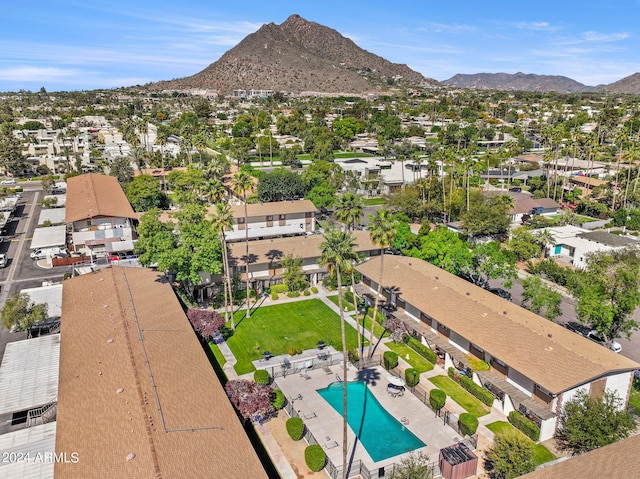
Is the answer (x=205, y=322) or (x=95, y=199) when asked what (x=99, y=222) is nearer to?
(x=95, y=199)

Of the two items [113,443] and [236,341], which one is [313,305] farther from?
[113,443]

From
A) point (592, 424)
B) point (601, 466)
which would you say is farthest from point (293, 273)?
point (601, 466)

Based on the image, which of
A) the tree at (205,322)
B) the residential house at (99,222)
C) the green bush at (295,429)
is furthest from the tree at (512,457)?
the residential house at (99,222)

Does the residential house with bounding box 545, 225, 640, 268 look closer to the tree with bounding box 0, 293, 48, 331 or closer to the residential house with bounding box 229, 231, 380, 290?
the residential house with bounding box 229, 231, 380, 290

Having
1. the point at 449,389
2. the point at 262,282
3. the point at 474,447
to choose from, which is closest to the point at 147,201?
the point at 262,282

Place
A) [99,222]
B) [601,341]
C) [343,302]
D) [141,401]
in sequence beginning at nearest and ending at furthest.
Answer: [141,401], [601,341], [343,302], [99,222]

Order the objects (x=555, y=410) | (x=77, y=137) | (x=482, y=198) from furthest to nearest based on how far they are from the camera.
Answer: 1. (x=77, y=137)
2. (x=482, y=198)
3. (x=555, y=410)
